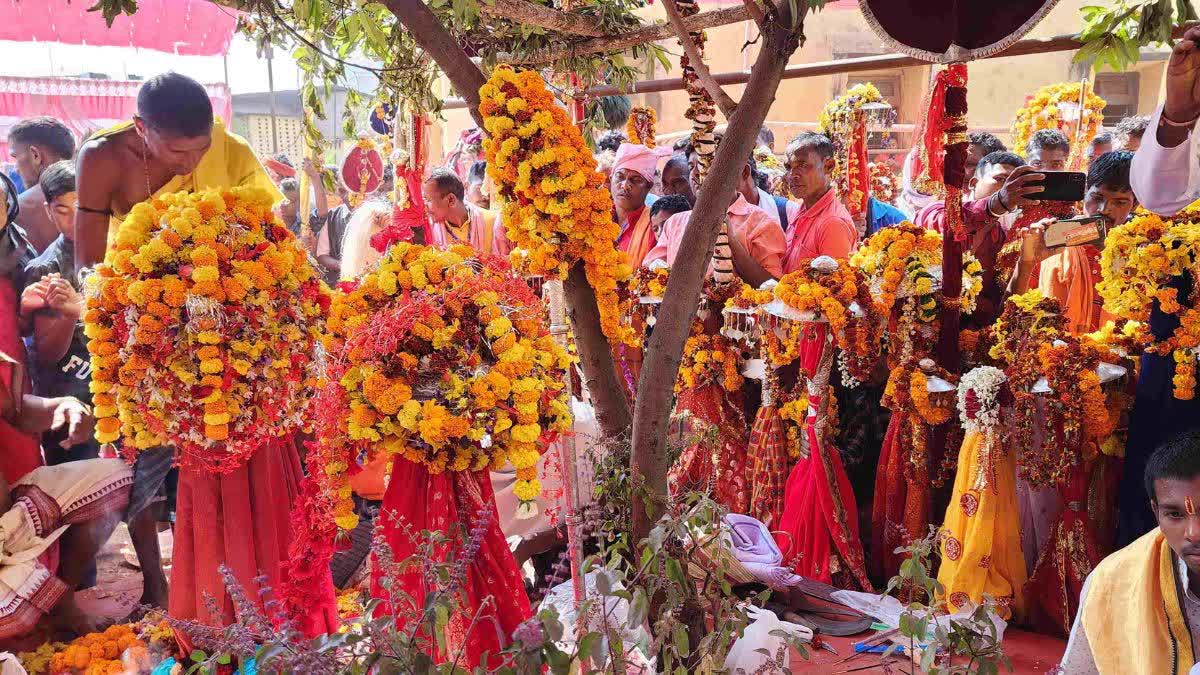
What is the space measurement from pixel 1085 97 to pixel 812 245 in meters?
3.55

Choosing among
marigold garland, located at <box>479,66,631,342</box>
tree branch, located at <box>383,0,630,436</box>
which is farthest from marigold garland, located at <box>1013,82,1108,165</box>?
tree branch, located at <box>383,0,630,436</box>

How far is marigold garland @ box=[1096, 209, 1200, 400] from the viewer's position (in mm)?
3512

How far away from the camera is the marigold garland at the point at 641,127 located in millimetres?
7609

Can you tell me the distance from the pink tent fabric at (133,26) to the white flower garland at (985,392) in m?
4.58

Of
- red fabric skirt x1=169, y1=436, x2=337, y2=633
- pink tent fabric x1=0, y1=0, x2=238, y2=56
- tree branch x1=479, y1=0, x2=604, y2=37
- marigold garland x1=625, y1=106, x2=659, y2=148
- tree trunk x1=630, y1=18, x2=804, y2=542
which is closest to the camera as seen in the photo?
tree trunk x1=630, y1=18, x2=804, y2=542

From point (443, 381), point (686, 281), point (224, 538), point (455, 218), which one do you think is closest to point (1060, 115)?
point (455, 218)

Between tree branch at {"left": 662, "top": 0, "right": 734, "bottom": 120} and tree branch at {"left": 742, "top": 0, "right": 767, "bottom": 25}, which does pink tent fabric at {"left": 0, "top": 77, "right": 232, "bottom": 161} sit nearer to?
tree branch at {"left": 662, "top": 0, "right": 734, "bottom": 120}


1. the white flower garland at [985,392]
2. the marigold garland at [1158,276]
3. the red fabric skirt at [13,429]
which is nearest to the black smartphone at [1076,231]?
the marigold garland at [1158,276]

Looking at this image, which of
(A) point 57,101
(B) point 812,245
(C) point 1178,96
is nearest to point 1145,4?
(C) point 1178,96

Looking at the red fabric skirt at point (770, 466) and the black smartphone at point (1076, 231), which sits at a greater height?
the black smartphone at point (1076, 231)

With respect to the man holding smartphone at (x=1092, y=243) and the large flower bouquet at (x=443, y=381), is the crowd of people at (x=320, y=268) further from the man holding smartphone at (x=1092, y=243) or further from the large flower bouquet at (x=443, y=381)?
the large flower bouquet at (x=443, y=381)

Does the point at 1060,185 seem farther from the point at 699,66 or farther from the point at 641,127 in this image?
the point at 641,127

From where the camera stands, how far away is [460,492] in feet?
10.6

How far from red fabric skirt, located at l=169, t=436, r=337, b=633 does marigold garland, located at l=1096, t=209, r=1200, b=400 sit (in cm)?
346
